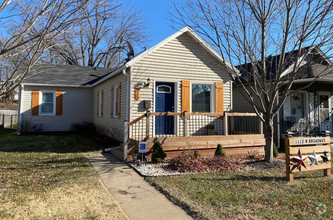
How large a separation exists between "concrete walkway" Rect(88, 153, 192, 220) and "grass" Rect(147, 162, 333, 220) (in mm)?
191

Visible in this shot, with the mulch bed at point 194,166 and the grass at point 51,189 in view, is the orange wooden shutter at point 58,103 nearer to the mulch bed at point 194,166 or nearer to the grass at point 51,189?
the grass at point 51,189

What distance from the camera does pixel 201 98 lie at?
9.78m

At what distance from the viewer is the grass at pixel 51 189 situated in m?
3.43

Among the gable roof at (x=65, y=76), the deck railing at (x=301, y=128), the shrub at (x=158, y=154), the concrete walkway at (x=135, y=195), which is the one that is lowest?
the concrete walkway at (x=135, y=195)

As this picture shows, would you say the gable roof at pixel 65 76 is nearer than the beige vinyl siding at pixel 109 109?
No

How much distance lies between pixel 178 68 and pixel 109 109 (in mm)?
A: 3886

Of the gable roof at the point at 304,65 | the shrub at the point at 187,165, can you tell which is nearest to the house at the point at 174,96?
the shrub at the point at 187,165

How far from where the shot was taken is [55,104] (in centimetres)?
1368

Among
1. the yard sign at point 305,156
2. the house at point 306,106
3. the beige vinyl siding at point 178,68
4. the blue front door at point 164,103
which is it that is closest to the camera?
the yard sign at point 305,156

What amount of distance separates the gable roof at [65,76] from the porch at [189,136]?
6.61 metres

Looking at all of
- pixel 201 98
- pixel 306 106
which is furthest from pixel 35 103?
pixel 306 106

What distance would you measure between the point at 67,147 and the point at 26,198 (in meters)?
5.51

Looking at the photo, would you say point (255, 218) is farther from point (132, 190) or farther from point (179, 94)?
point (179, 94)

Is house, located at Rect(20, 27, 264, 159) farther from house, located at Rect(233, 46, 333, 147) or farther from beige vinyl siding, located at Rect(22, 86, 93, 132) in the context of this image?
beige vinyl siding, located at Rect(22, 86, 93, 132)
